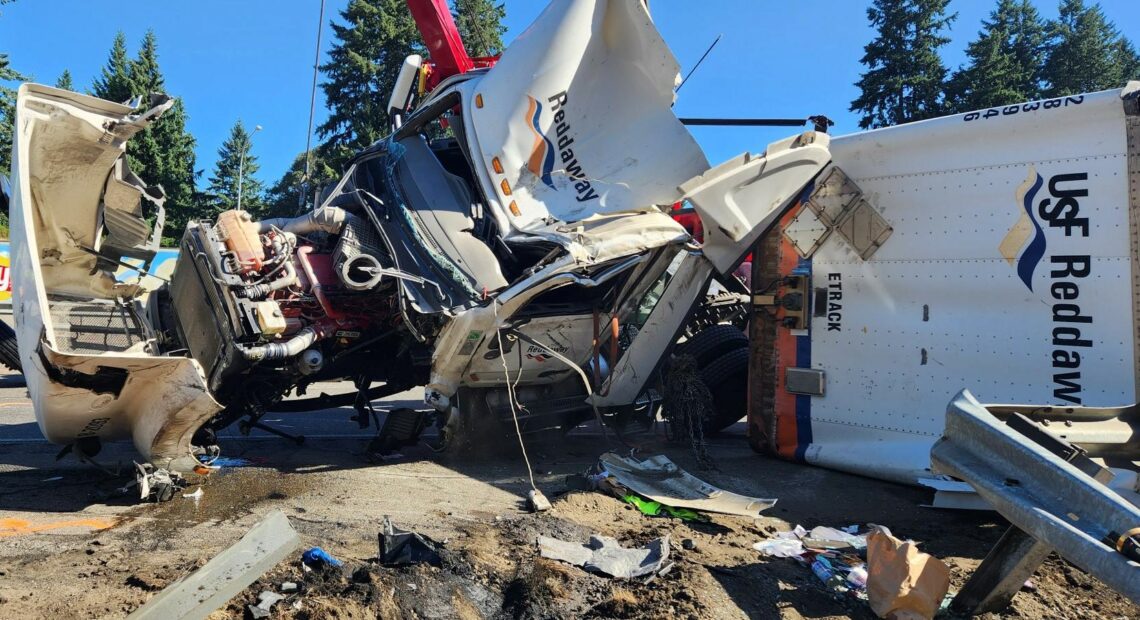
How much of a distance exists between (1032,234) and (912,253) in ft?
2.24

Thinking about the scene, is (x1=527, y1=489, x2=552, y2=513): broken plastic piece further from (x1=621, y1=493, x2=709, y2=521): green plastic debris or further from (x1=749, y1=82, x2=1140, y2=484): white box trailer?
(x1=749, y1=82, x2=1140, y2=484): white box trailer

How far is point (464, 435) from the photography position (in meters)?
5.29

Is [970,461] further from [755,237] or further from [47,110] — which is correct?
[47,110]

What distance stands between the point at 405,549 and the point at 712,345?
3478mm

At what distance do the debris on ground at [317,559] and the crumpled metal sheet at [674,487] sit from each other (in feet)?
5.89

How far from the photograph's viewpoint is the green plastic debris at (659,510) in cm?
398

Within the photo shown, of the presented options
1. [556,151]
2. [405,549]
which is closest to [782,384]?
[556,151]

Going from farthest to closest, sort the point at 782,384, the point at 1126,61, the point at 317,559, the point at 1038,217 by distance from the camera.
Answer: the point at 1126,61
the point at 782,384
the point at 1038,217
the point at 317,559

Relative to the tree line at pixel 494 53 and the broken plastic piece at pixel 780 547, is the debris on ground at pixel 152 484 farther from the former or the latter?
the tree line at pixel 494 53

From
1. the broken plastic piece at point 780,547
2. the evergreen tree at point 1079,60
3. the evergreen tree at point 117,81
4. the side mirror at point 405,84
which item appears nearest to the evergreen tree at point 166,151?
the evergreen tree at point 117,81

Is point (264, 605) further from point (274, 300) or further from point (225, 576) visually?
point (274, 300)

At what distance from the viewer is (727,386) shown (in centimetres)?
602

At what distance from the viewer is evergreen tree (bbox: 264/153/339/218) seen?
20.1 ft

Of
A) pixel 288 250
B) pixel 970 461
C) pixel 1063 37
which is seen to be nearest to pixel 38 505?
pixel 288 250
